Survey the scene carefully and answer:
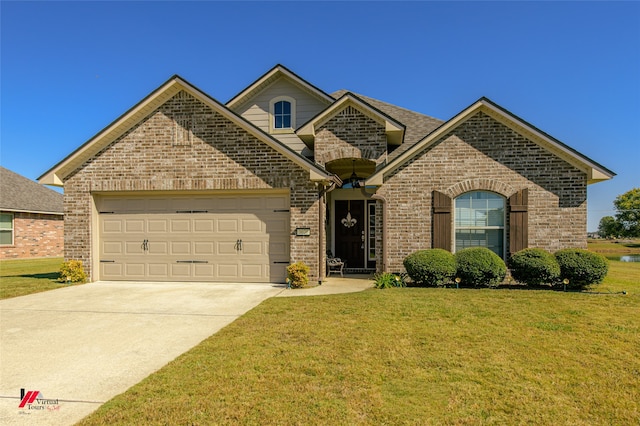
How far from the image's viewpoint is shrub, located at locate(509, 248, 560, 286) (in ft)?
30.8

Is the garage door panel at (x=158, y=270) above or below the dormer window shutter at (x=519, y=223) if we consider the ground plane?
below

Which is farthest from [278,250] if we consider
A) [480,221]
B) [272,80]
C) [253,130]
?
[272,80]

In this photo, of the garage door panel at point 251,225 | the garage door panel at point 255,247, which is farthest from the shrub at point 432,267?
the garage door panel at point 251,225

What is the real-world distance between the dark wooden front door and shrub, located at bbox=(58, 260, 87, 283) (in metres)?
8.24

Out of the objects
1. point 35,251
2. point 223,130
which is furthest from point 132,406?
point 35,251

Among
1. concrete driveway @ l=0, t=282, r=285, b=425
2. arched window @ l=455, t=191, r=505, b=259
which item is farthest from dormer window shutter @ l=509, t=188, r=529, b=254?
concrete driveway @ l=0, t=282, r=285, b=425

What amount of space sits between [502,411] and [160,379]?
3.58 m

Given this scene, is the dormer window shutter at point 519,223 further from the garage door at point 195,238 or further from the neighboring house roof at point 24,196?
the neighboring house roof at point 24,196

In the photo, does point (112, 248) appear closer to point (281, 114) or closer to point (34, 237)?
point (281, 114)

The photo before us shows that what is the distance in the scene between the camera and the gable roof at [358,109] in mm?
11344

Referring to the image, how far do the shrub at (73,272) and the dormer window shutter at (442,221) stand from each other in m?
10.4

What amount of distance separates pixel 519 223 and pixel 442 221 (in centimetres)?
208

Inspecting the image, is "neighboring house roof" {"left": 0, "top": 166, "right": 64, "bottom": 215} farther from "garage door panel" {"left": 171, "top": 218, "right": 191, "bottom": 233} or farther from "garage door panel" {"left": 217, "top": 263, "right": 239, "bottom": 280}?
"garage door panel" {"left": 217, "top": 263, "right": 239, "bottom": 280}

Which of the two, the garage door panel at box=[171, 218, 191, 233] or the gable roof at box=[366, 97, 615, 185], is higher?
the gable roof at box=[366, 97, 615, 185]
